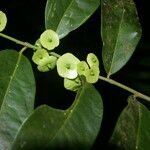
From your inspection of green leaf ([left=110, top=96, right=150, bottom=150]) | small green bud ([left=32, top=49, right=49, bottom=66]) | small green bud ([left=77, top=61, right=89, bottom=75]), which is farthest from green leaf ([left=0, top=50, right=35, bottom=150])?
green leaf ([left=110, top=96, right=150, bottom=150])

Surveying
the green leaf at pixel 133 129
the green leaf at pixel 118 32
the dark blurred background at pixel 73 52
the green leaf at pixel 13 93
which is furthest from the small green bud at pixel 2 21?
the dark blurred background at pixel 73 52

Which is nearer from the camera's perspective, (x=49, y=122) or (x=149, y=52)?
(x=49, y=122)

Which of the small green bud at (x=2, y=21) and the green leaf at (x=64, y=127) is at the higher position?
the small green bud at (x=2, y=21)

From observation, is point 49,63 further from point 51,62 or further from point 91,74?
point 91,74

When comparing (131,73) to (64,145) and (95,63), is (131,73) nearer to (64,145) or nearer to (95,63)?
(95,63)

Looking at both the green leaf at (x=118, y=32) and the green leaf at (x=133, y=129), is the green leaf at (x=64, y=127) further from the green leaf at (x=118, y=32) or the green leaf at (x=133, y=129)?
the green leaf at (x=118, y=32)

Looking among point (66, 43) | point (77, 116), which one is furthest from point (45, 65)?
point (66, 43)
